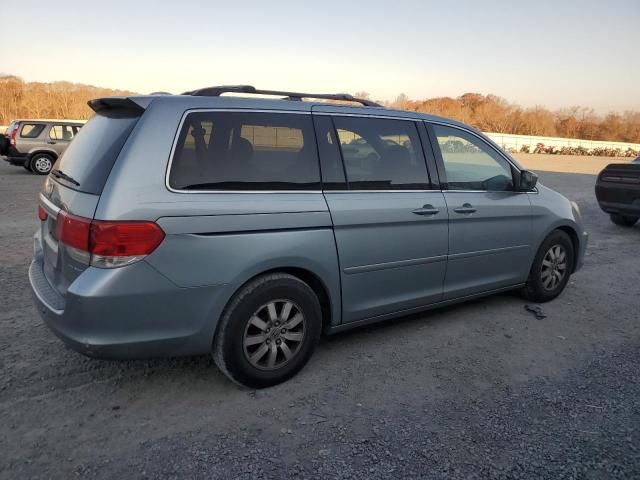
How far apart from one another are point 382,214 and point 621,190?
7.32 metres

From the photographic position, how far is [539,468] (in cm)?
246

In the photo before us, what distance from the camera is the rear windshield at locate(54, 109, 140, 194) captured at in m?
2.71

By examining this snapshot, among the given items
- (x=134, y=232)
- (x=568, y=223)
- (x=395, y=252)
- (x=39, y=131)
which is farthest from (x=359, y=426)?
(x=39, y=131)

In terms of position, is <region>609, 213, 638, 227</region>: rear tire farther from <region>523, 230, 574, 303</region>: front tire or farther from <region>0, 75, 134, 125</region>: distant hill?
<region>0, 75, 134, 125</region>: distant hill

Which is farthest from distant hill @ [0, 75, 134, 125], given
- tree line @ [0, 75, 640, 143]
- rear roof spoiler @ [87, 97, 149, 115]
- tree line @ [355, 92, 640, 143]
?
rear roof spoiler @ [87, 97, 149, 115]

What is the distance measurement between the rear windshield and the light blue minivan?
0.04 feet

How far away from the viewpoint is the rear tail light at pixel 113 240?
252 cm

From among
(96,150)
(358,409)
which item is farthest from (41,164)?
(358,409)

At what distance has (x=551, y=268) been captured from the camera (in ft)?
16.1

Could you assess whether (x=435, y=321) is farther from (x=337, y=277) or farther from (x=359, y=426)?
(x=359, y=426)

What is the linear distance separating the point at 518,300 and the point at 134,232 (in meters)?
3.94

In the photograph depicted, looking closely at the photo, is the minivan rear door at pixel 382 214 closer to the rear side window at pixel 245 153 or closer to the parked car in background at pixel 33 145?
the rear side window at pixel 245 153

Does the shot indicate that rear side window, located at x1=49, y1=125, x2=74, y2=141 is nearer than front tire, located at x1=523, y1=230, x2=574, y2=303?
No

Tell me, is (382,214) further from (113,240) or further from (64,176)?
(64,176)
